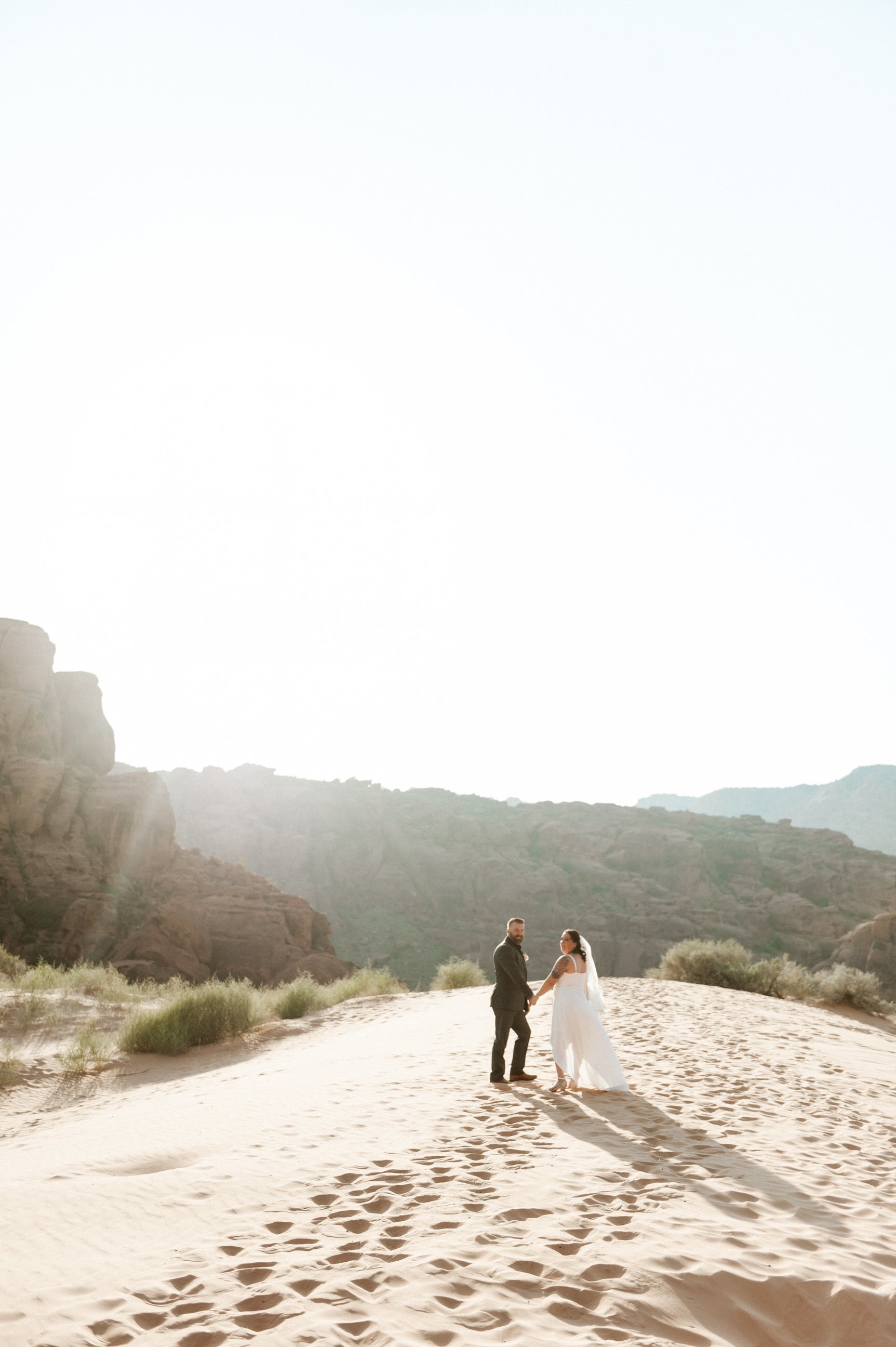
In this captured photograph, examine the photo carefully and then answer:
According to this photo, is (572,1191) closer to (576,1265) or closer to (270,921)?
(576,1265)

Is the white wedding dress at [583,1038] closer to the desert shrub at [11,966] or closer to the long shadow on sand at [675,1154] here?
the long shadow on sand at [675,1154]

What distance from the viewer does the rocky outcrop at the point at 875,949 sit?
112ft

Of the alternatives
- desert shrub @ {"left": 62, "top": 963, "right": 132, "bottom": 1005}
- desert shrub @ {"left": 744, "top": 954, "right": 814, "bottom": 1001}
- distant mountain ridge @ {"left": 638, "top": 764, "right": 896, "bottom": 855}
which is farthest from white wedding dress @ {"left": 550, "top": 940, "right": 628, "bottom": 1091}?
distant mountain ridge @ {"left": 638, "top": 764, "right": 896, "bottom": 855}

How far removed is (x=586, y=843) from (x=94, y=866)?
36528 millimetres

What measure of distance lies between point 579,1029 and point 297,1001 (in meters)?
12.6

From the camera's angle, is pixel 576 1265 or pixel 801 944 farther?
pixel 801 944

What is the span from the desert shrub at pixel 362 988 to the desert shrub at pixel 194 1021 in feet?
11.4

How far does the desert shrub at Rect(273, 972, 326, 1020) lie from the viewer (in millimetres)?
18609

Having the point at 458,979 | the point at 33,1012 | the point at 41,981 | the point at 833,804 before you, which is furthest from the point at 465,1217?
the point at 833,804

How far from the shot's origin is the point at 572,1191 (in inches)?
189

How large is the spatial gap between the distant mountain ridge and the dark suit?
107m

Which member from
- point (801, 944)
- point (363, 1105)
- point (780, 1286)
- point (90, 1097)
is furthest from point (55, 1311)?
point (801, 944)

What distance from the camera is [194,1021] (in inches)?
599

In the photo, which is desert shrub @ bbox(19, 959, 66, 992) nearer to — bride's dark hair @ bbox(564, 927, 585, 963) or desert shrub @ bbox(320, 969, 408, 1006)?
desert shrub @ bbox(320, 969, 408, 1006)
